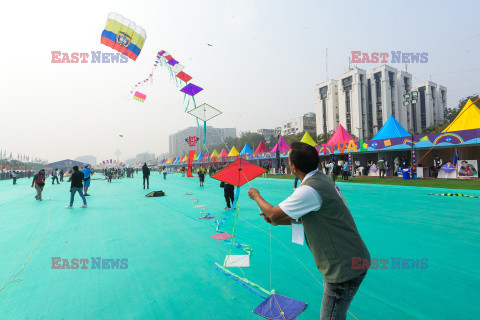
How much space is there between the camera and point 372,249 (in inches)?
168

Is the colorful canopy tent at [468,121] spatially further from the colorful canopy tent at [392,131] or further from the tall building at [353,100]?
the tall building at [353,100]

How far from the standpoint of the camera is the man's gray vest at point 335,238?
1.47 m

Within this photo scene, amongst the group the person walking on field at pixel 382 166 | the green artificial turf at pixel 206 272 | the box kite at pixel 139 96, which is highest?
the box kite at pixel 139 96

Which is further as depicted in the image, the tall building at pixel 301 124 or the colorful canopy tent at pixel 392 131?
the tall building at pixel 301 124

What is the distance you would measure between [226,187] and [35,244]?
5.25 m

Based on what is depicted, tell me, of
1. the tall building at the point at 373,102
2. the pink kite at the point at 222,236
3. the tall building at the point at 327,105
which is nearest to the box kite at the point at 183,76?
the pink kite at the point at 222,236

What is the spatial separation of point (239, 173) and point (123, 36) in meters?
7.58

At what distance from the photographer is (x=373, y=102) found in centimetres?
7306

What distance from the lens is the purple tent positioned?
2.51 meters

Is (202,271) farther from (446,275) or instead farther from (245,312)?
(446,275)

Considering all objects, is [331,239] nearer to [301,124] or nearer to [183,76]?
[183,76]

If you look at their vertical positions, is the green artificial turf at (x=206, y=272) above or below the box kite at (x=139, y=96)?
below

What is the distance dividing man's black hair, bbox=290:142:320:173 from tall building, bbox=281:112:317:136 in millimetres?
95802

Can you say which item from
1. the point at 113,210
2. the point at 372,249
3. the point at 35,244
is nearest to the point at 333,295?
the point at 372,249
